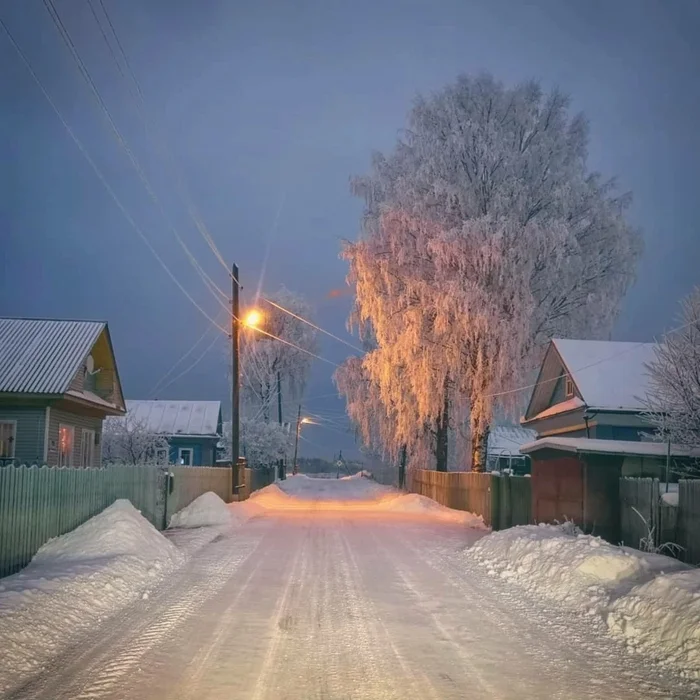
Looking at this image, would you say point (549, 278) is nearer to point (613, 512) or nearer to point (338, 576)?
point (613, 512)

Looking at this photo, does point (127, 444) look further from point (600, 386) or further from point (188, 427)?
point (600, 386)

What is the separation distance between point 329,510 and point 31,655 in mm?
23535

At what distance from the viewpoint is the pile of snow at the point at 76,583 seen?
7.50 m

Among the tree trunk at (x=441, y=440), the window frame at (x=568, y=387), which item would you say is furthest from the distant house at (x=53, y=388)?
the window frame at (x=568, y=387)

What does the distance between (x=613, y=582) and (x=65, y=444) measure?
2164cm

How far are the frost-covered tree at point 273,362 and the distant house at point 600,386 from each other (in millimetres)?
28889

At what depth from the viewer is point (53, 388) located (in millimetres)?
24562

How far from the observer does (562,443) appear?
16.1m

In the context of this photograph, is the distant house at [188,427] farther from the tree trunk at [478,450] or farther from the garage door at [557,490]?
the garage door at [557,490]

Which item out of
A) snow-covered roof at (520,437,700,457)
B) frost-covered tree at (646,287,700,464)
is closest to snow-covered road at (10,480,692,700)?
snow-covered roof at (520,437,700,457)

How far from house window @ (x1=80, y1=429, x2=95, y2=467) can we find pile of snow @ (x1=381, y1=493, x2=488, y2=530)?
37.9 feet

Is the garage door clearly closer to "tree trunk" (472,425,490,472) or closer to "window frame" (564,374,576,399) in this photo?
"tree trunk" (472,425,490,472)

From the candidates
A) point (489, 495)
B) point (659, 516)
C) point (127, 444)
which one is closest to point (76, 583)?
point (659, 516)

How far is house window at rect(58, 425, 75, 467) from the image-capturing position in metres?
27.0
